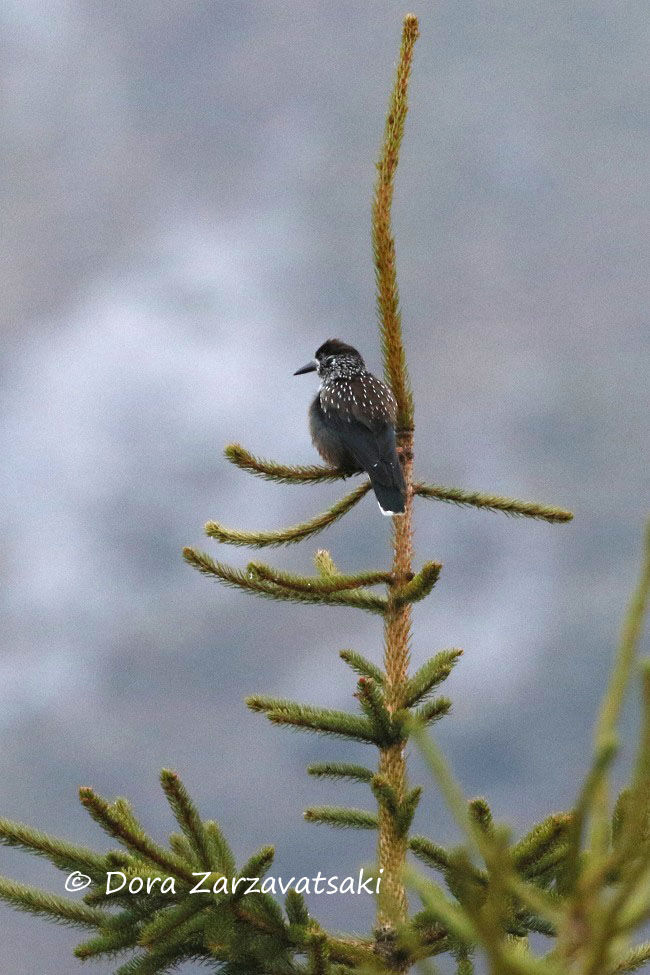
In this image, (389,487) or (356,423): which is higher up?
(356,423)

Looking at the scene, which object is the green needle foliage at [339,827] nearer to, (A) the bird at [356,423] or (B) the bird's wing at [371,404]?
(A) the bird at [356,423]

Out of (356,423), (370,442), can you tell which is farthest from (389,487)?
(356,423)

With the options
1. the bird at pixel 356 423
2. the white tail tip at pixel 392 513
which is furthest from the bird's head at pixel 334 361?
the white tail tip at pixel 392 513

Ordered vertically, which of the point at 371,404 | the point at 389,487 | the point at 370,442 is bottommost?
the point at 389,487

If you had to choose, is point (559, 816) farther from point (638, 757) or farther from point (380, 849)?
point (638, 757)

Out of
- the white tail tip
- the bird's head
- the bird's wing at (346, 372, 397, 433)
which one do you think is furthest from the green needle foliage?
the bird's head

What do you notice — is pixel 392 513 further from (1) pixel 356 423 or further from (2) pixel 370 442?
(1) pixel 356 423

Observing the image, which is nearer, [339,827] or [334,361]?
[339,827]

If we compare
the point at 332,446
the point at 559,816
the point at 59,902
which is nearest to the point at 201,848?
the point at 59,902
